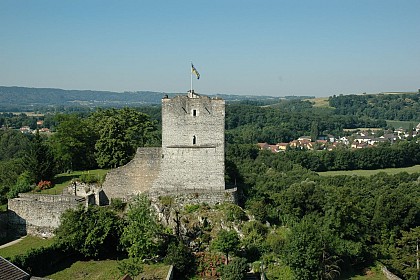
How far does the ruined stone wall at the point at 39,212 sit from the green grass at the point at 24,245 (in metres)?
0.74

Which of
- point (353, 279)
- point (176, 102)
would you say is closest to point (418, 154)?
point (353, 279)

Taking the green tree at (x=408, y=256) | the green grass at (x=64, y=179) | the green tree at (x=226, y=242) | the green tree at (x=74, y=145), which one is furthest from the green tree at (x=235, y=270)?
the green tree at (x=74, y=145)

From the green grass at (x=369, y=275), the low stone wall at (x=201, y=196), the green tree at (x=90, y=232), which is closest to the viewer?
the green tree at (x=90, y=232)

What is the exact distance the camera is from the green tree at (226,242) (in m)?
25.5

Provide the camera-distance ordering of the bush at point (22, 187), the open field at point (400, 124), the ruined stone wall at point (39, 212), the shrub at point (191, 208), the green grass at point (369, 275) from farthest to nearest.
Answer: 1. the open field at point (400, 124)
2. the bush at point (22, 187)
3. the ruined stone wall at point (39, 212)
4. the green grass at point (369, 275)
5. the shrub at point (191, 208)

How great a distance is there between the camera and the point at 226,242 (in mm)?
25594

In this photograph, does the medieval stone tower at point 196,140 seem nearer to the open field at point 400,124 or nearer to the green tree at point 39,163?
the green tree at point 39,163

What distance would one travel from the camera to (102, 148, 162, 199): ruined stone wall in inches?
1208

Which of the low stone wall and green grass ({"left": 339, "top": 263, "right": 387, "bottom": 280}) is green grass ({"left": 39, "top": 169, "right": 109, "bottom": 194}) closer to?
the low stone wall

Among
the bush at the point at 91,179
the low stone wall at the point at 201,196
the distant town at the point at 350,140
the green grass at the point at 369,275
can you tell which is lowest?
the distant town at the point at 350,140

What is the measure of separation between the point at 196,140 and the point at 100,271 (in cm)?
1062

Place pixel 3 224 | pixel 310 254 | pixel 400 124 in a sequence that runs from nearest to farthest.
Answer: pixel 310 254, pixel 3 224, pixel 400 124

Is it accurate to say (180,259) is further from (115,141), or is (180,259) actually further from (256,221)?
(115,141)

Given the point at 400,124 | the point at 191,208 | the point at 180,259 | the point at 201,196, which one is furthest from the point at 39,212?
the point at 400,124
